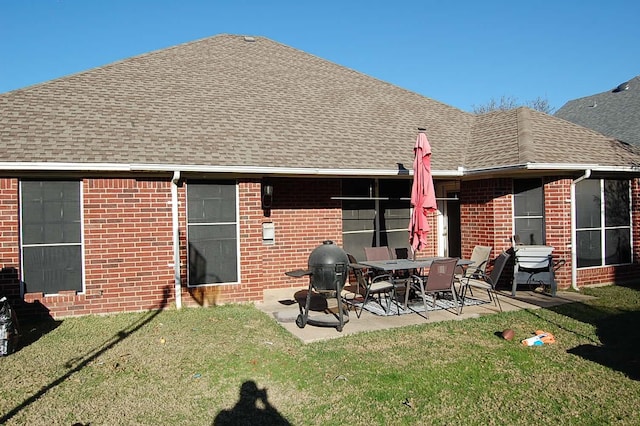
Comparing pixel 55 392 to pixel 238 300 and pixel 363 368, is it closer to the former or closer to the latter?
pixel 363 368

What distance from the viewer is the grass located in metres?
4.43

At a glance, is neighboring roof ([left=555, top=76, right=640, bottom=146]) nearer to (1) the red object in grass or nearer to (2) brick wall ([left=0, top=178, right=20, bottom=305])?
(1) the red object in grass

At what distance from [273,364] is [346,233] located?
5.65m

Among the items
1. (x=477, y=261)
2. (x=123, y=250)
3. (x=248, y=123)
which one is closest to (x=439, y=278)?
(x=477, y=261)

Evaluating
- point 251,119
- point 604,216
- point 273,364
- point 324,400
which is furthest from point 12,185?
point 604,216

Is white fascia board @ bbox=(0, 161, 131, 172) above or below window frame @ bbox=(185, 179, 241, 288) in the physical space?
above

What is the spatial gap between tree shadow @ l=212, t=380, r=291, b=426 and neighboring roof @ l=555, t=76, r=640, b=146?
14189 mm

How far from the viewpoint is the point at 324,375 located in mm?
5355

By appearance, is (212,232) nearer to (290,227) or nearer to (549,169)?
(290,227)

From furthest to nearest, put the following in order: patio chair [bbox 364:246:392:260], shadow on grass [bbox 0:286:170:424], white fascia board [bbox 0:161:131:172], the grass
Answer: patio chair [bbox 364:246:392:260] → white fascia board [bbox 0:161:131:172] → shadow on grass [bbox 0:286:170:424] → the grass

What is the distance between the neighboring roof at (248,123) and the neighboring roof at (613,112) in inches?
197

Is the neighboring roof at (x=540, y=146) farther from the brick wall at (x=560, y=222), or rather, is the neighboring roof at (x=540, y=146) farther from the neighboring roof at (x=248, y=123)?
the brick wall at (x=560, y=222)

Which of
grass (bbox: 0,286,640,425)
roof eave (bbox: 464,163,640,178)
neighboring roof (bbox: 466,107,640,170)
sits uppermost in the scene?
neighboring roof (bbox: 466,107,640,170)

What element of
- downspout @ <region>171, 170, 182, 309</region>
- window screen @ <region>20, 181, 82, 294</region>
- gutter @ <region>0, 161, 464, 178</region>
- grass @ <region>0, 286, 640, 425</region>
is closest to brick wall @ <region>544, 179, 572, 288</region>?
gutter @ <region>0, 161, 464, 178</region>
